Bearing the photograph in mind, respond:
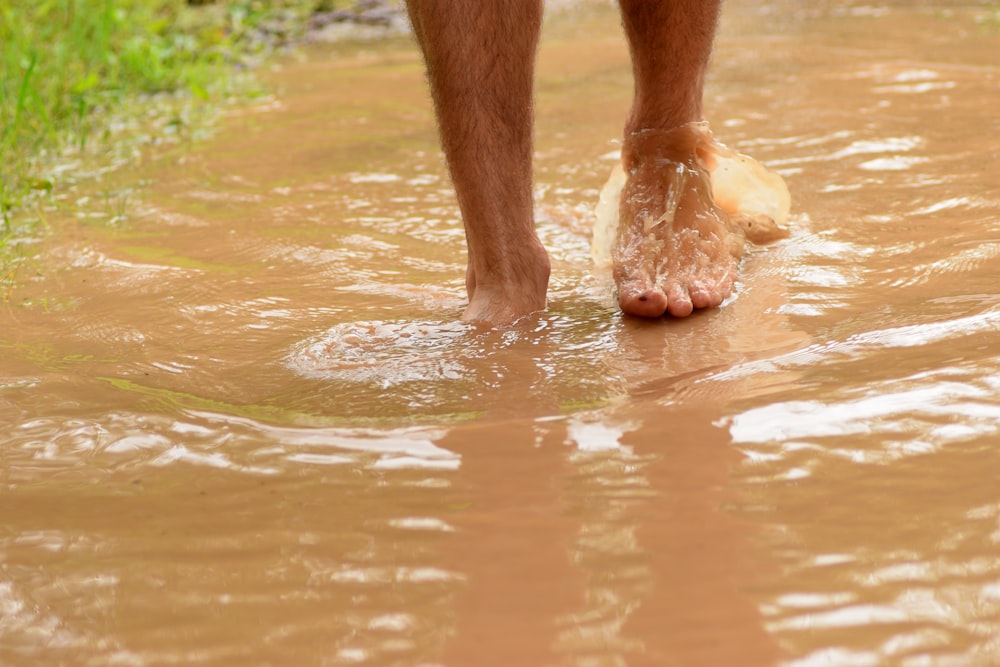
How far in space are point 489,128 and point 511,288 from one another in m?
0.27

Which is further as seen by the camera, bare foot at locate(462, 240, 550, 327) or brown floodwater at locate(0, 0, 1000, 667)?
bare foot at locate(462, 240, 550, 327)

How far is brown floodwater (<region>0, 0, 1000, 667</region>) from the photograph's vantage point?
90 cm

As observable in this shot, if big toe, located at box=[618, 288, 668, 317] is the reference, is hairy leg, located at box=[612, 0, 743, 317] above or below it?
above

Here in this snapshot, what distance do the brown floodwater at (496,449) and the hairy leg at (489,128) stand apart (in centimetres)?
10

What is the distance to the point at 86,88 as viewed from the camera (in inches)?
153

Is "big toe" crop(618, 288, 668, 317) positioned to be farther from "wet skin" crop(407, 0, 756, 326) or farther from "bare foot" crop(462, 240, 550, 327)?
"bare foot" crop(462, 240, 550, 327)

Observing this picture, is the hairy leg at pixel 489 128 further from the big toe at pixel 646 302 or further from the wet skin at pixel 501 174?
the big toe at pixel 646 302

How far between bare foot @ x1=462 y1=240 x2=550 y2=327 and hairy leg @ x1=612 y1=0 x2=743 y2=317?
17cm

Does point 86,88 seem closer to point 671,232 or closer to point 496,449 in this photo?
point 671,232

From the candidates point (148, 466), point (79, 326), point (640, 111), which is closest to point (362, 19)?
point (640, 111)

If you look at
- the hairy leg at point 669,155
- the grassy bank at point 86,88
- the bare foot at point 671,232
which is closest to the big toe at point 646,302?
the bare foot at point 671,232

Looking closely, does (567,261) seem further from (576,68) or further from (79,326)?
(576,68)

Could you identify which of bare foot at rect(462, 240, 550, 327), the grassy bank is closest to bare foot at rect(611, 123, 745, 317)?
bare foot at rect(462, 240, 550, 327)

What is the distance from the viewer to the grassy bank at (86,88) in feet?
9.83
